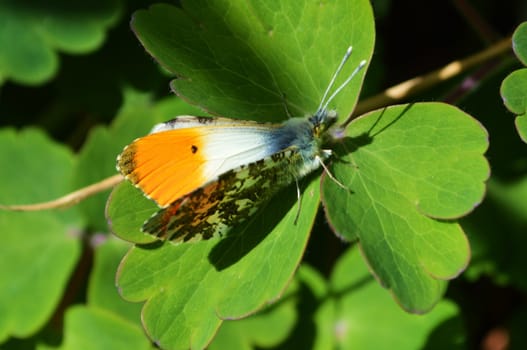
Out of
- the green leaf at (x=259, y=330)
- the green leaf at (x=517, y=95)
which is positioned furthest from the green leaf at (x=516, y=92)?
the green leaf at (x=259, y=330)

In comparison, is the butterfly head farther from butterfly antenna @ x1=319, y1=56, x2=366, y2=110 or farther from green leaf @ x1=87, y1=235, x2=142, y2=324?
green leaf @ x1=87, y1=235, x2=142, y2=324

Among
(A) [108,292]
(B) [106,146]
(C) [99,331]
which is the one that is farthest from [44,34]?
(C) [99,331]

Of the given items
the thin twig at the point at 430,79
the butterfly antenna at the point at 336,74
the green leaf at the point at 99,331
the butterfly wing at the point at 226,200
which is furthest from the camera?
the green leaf at the point at 99,331

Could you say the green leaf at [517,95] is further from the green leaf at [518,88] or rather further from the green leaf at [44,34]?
the green leaf at [44,34]

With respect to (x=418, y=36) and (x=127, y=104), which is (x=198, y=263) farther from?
(x=418, y=36)

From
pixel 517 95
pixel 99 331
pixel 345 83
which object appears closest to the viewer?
pixel 517 95

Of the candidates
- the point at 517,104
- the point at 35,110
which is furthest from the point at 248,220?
the point at 35,110

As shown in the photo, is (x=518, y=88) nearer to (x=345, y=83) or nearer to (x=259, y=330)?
(x=345, y=83)
